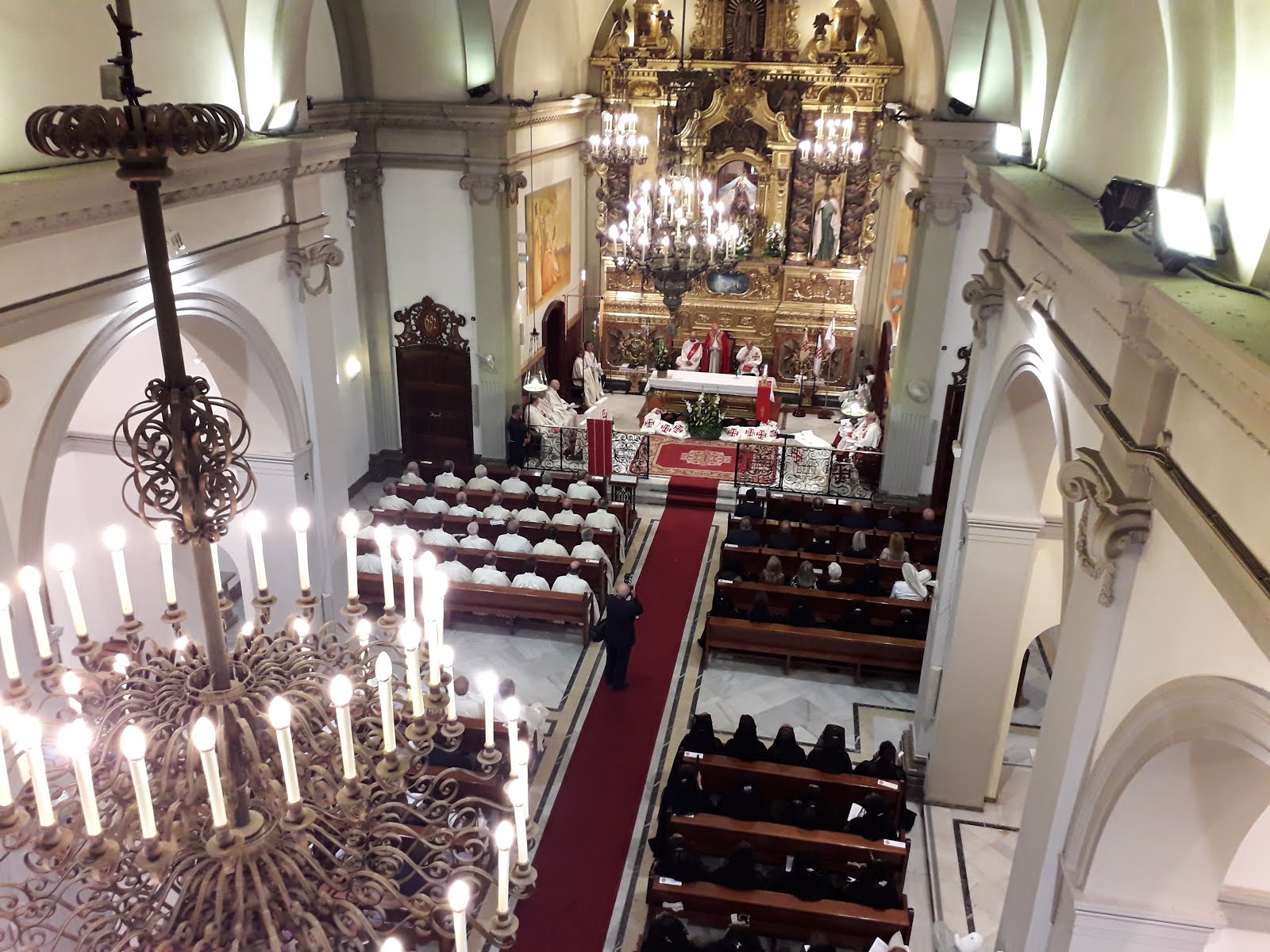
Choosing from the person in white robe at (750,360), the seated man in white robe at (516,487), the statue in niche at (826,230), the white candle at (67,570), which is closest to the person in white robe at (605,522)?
the seated man in white robe at (516,487)

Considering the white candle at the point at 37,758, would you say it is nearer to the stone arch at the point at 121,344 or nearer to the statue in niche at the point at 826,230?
the stone arch at the point at 121,344

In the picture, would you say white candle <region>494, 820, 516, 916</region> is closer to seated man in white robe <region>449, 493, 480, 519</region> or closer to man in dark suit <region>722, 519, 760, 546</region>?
man in dark suit <region>722, 519, 760, 546</region>

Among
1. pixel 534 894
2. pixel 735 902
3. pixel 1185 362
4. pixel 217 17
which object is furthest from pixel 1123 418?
pixel 217 17

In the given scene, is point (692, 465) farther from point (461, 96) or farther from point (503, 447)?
point (461, 96)

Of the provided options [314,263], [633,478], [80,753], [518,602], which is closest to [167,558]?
[80,753]

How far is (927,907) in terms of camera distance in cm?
801

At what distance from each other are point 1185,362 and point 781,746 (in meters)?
5.86

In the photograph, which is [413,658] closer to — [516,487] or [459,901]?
[459,901]

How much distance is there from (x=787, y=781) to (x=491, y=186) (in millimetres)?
10088

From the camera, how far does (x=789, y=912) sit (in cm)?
714

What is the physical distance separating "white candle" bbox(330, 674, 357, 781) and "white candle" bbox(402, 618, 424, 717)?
40cm

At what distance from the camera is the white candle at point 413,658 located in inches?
133

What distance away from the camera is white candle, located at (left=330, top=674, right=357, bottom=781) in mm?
2881

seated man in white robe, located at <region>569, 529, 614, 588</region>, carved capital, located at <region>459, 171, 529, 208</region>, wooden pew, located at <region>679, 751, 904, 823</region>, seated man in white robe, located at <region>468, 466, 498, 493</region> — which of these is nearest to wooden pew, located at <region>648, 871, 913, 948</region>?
wooden pew, located at <region>679, 751, 904, 823</region>
